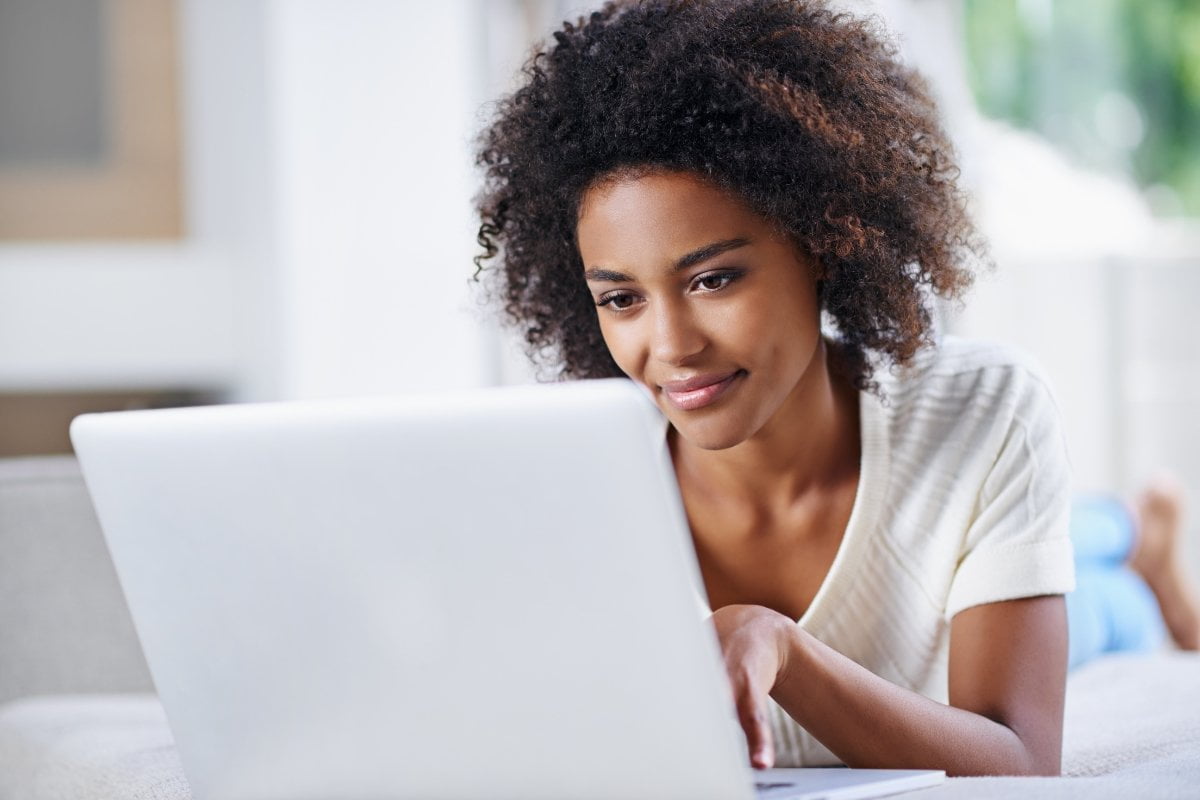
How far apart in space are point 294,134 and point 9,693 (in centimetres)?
234

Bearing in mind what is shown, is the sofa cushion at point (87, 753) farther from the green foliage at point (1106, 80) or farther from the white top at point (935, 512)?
the green foliage at point (1106, 80)

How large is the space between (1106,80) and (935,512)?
3.83 metres

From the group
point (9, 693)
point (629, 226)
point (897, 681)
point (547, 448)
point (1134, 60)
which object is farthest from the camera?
point (1134, 60)

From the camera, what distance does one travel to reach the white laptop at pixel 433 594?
2.42 ft

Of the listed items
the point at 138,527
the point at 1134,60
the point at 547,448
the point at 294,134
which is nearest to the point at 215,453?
the point at 138,527

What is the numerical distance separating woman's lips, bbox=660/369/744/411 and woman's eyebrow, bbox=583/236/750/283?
10cm

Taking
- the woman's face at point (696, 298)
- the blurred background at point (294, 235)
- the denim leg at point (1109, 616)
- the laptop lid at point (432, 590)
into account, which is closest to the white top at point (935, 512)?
the woman's face at point (696, 298)

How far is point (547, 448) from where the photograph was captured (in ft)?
2.43

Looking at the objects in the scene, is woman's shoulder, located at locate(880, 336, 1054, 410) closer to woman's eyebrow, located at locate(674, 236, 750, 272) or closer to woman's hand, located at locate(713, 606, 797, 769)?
woman's eyebrow, located at locate(674, 236, 750, 272)

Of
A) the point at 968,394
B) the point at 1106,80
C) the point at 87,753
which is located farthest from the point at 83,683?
the point at 1106,80

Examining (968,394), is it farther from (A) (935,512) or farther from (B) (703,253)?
(B) (703,253)

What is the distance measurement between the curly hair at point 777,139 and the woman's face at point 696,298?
0.08ft

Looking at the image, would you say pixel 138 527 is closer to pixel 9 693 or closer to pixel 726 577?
pixel 726 577

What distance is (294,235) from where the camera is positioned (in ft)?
12.2
